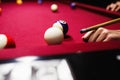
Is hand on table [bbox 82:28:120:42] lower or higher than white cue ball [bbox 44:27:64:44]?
lower

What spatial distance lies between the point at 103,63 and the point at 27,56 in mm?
309

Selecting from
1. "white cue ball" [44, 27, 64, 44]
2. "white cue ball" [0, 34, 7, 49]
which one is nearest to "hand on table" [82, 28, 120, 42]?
"white cue ball" [44, 27, 64, 44]

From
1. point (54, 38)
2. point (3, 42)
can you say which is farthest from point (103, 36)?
point (3, 42)

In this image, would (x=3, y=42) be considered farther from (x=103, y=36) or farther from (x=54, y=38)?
(x=103, y=36)

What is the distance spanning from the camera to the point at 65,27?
146 centimetres

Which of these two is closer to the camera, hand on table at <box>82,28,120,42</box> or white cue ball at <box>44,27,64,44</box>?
hand on table at <box>82,28,120,42</box>

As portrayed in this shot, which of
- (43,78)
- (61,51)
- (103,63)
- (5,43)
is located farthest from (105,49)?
(5,43)

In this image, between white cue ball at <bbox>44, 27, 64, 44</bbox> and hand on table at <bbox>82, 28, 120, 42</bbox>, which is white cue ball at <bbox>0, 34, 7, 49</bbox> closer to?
white cue ball at <bbox>44, 27, 64, 44</bbox>

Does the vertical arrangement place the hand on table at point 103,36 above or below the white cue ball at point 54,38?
below

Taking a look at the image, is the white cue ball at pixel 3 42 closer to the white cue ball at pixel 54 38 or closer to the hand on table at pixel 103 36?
the white cue ball at pixel 54 38

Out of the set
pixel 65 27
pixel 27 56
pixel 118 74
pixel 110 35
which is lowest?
pixel 118 74

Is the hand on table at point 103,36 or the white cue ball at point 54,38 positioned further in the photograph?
the white cue ball at point 54,38

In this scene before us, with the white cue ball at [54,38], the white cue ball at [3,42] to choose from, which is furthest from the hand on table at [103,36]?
the white cue ball at [3,42]

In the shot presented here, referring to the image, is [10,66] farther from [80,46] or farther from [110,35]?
[110,35]
